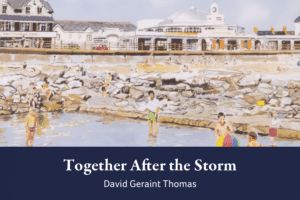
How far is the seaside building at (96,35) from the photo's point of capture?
13461 mm

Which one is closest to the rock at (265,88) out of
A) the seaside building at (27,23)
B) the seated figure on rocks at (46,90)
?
the seated figure on rocks at (46,90)

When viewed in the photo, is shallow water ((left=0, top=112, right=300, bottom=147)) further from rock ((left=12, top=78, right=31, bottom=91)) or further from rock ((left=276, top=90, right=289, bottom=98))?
rock ((left=276, top=90, right=289, bottom=98))

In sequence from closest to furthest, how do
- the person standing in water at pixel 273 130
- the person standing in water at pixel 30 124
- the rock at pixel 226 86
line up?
the person standing in water at pixel 30 124
the person standing in water at pixel 273 130
the rock at pixel 226 86

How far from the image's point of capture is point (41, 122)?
8805 mm

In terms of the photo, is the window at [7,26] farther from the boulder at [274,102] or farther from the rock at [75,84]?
the boulder at [274,102]

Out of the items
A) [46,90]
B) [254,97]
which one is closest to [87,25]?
[46,90]

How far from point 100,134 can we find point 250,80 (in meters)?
5.94

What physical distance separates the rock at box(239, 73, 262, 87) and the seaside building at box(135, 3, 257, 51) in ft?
9.29

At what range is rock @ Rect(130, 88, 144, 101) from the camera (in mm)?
10188

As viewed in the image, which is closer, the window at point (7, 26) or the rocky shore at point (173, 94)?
the rocky shore at point (173, 94)

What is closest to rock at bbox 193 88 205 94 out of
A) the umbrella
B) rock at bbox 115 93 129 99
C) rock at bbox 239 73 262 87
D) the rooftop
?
rock at bbox 239 73 262 87

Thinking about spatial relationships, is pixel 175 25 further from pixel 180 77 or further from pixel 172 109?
pixel 172 109

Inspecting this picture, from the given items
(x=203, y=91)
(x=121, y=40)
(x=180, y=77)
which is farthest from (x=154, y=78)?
(x=121, y=40)

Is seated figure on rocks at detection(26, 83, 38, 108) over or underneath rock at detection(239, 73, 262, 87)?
underneath
